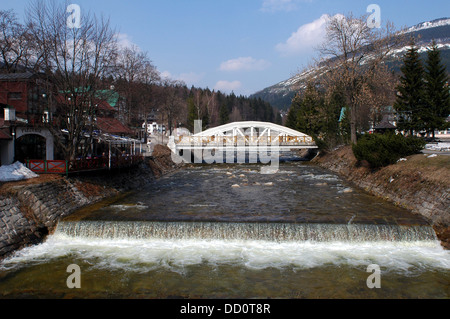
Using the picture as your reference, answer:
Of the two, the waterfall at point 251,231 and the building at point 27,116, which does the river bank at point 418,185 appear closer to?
the waterfall at point 251,231

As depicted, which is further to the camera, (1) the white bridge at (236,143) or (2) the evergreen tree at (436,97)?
(1) the white bridge at (236,143)

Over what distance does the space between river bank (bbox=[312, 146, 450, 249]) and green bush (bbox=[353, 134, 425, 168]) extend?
0.55m

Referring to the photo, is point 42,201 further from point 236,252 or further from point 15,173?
point 236,252

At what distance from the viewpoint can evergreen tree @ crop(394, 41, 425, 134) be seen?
118ft

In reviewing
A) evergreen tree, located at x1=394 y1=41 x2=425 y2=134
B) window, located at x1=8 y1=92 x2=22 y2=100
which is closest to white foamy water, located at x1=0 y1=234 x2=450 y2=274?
window, located at x1=8 y1=92 x2=22 y2=100

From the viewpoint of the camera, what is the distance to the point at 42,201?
14.5 m

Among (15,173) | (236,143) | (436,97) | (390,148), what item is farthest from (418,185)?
(436,97)

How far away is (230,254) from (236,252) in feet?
1.02

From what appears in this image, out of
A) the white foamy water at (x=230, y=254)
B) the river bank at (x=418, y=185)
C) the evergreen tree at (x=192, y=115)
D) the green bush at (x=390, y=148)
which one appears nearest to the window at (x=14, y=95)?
the white foamy water at (x=230, y=254)

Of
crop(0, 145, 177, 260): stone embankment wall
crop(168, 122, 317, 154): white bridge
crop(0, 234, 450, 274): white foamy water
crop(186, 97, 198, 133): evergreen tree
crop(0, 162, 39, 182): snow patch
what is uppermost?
crop(186, 97, 198, 133): evergreen tree

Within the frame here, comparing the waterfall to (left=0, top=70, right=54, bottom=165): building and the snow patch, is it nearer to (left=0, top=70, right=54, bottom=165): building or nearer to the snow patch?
the snow patch

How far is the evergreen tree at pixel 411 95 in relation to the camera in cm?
3603

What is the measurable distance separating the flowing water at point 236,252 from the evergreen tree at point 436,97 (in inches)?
883
